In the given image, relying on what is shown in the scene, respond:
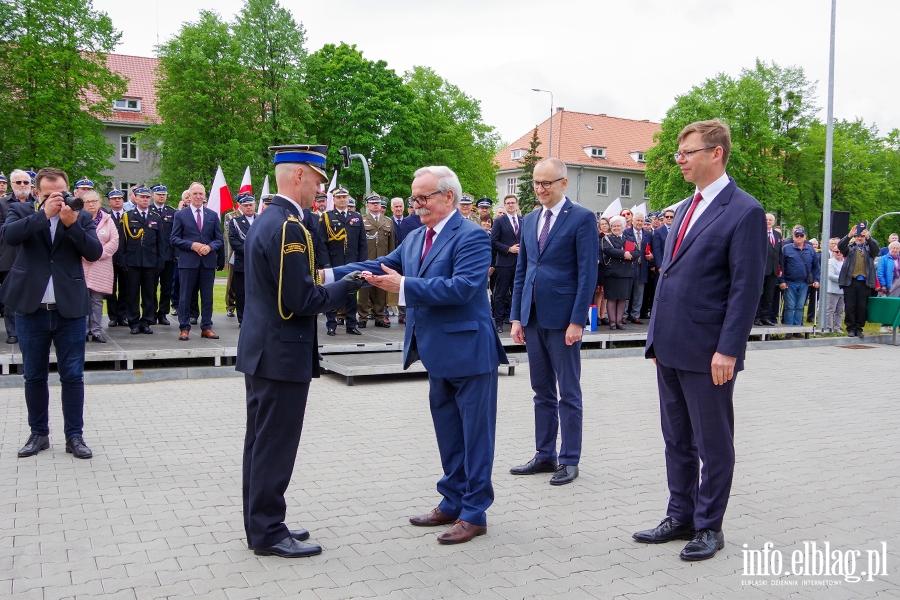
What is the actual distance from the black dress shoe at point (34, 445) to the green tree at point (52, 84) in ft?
98.7

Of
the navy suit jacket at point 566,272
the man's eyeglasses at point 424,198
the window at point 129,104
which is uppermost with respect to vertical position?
the window at point 129,104

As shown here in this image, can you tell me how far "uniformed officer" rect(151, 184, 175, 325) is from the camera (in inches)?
474

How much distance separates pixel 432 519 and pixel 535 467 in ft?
4.82

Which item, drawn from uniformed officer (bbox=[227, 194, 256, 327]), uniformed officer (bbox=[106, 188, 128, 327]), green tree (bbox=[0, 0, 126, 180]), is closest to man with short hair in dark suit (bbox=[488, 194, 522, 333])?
uniformed officer (bbox=[227, 194, 256, 327])

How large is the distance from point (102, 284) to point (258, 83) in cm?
3395

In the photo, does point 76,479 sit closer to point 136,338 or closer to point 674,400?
point 674,400

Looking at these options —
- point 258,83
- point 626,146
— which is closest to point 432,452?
point 258,83

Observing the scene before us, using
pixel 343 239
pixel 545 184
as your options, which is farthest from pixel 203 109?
pixel 545 184

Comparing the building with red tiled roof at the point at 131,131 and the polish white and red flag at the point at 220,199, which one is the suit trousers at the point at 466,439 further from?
the building with red tiled roof at the point at 131,131

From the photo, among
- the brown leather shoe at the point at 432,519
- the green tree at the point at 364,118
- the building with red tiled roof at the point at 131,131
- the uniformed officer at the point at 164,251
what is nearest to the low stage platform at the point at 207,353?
the uniformed officer at the point at 164,251

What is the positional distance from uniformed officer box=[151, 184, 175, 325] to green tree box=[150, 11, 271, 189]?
27.6m

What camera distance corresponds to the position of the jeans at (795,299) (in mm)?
17109

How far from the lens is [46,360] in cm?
623

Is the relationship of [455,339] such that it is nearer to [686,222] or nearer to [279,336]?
[279,336]
